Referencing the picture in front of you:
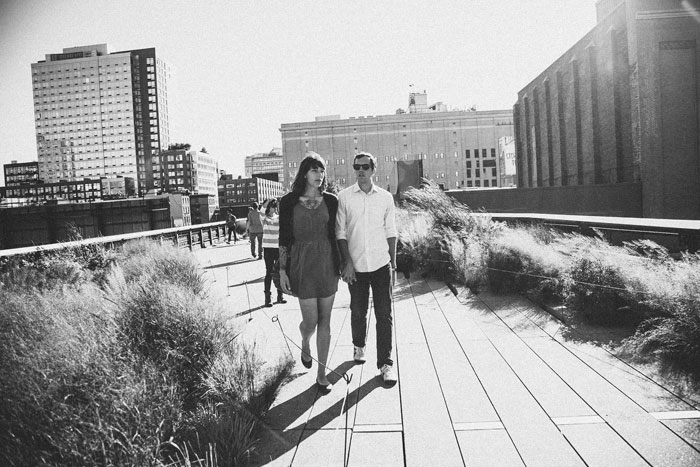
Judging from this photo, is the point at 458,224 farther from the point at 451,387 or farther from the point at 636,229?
the point at 451,387

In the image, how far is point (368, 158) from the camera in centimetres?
459

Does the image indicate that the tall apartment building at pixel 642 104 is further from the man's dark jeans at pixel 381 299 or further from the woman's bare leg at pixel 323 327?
the woman's bare leg at pixel 323 327

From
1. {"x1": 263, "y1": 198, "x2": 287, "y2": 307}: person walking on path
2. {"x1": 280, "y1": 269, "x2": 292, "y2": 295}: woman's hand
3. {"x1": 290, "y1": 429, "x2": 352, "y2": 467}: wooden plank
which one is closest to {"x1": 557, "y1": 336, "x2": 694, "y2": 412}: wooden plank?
{"x1": 290, "y1": 429, "x2": 352, "y2": 467}: wooden plank

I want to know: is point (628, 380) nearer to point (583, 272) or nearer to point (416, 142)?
point (583, 272)

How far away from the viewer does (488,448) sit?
10.3ft

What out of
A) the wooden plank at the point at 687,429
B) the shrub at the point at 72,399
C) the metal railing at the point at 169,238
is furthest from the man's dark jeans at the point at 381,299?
the metal railing at the point at 169,238

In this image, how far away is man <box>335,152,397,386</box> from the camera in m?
4.44

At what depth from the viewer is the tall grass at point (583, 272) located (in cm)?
457

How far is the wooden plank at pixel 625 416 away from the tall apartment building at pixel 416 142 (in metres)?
89.0

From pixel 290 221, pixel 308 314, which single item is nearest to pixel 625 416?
pixel 308 314

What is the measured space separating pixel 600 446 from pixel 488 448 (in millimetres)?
706

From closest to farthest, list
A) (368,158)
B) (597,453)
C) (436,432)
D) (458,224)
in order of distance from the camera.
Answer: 1. (597,453)
2. (436,432)
3. (368,158)
4. (458,224)

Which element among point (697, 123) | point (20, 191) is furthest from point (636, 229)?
point (20, 191)

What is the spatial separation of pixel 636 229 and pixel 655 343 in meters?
2.80
